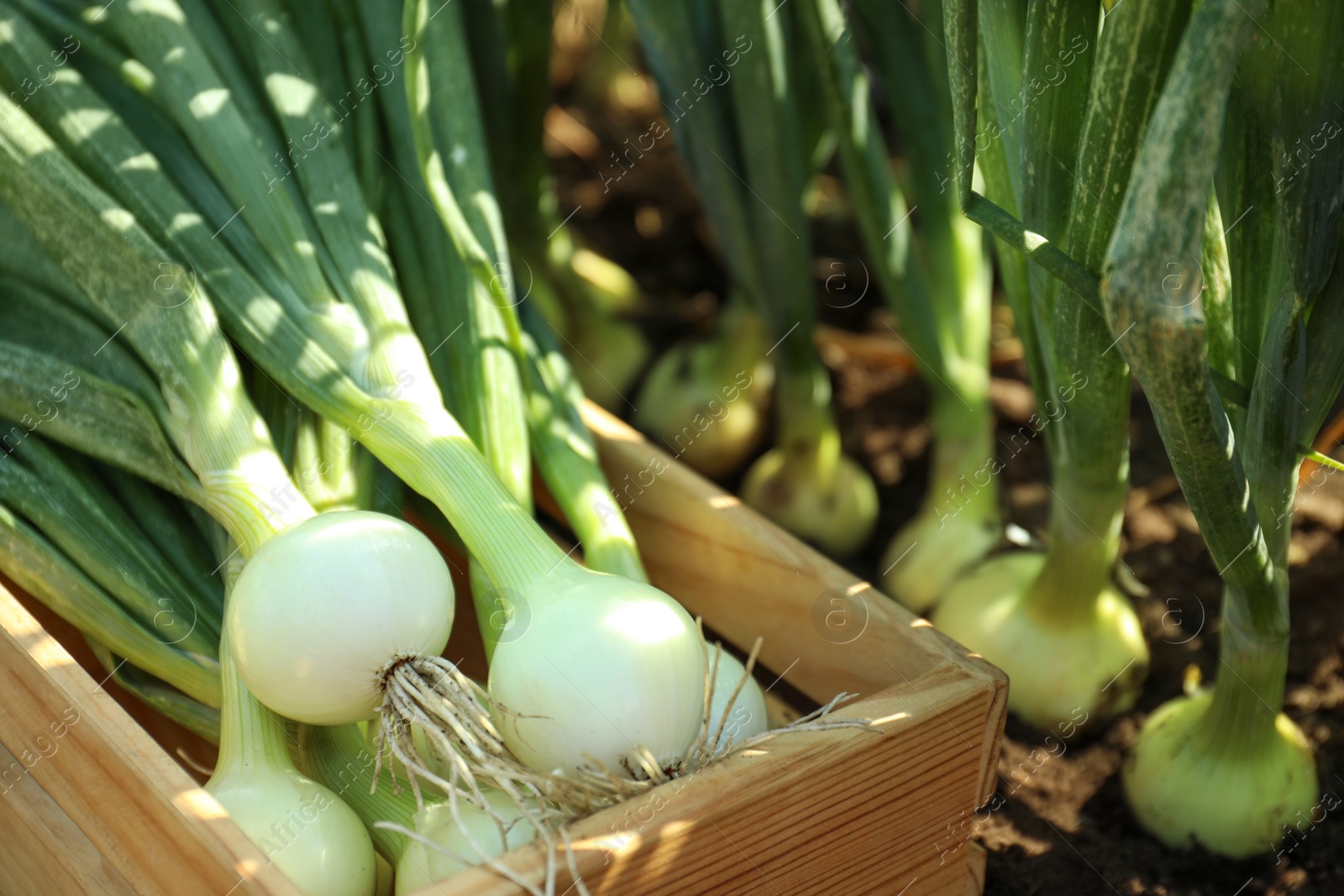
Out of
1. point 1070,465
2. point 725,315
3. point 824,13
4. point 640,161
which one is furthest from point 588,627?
point 640,161

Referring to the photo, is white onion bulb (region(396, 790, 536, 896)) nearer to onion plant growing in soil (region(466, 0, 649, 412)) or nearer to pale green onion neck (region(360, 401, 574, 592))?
pale green onion neck (region(360, 401, 574, 592))

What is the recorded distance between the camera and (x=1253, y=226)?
77 cm

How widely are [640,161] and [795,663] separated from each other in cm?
120

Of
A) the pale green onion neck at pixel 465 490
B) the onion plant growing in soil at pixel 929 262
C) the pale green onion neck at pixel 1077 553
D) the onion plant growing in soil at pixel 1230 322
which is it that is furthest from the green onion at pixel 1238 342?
the pale green onion neck at pixel 465 490

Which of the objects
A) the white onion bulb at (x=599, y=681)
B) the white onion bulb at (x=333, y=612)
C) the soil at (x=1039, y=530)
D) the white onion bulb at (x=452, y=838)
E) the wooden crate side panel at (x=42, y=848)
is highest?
the white onion bulb at (x=333, y=612)

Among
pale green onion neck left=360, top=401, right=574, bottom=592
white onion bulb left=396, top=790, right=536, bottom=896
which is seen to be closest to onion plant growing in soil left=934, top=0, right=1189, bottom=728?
pale green onion neck left=360, top=401, right=574, bottom=592

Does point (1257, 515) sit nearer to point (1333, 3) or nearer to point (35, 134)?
point (1333, 3)

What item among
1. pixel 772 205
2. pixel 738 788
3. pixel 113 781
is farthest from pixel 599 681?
pixel 772 205

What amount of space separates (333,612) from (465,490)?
14cm

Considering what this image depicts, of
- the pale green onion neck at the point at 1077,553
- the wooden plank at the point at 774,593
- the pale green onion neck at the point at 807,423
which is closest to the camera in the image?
the wooden plank at the point at 774,593

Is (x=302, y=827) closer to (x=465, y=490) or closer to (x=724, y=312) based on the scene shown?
(x=465, y=490)

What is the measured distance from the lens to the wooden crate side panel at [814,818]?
0.64 metres

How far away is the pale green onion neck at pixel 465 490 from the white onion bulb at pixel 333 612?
0.16 feet

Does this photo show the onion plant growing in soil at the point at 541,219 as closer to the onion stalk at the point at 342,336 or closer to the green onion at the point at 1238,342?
the onion stalk at the point at 342,336
